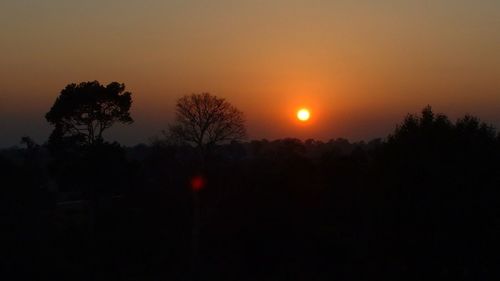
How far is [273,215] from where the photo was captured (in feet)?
126

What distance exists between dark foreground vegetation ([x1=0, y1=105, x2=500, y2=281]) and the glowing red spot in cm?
23

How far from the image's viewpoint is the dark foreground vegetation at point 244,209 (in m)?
31.5

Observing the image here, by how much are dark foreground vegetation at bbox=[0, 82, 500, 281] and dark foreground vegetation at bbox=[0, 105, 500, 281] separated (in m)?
0.06

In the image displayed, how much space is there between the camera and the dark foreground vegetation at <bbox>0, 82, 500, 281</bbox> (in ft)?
104

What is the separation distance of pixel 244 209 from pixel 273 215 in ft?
5.02

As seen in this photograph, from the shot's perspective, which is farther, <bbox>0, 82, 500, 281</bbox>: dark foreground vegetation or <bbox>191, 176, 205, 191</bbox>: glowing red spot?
<bbox>191, 176, 205, 191</bbox>: glowing red spot

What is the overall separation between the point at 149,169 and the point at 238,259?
1602 cm

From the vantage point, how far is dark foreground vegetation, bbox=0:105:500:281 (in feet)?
103

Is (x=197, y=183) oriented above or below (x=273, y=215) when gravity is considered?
above

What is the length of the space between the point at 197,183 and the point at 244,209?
2.75 metres

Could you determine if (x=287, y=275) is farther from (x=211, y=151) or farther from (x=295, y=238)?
(x=211, y=151)

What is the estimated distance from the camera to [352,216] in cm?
3834

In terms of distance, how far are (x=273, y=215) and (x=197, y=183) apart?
13.8 ft

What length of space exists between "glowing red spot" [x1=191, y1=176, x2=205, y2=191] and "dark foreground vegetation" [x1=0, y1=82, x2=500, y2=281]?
0.09 metres
